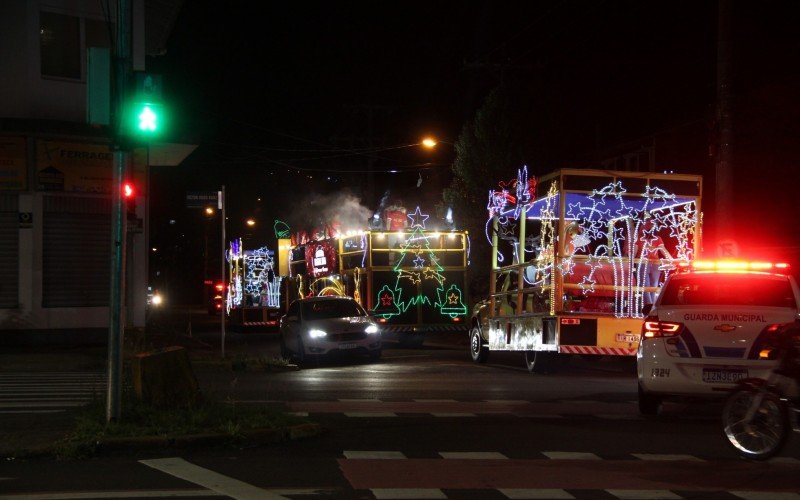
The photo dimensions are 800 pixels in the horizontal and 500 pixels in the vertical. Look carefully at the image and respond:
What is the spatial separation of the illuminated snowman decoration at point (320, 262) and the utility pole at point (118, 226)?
761 inches

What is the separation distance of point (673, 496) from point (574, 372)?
40.0 feet

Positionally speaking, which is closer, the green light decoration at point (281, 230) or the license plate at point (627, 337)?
the license plate at point (627, 337)

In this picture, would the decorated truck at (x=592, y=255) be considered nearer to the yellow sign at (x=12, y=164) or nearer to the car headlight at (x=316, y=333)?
the car headlight at (x=316, y=333)

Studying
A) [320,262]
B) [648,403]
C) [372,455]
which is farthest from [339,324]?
[372,455]

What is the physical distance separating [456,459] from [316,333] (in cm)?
1221

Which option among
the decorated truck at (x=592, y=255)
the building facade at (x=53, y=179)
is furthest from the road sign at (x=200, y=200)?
the decorated truck at (x=592, y=255)

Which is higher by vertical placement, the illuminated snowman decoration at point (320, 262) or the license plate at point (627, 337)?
the illuminated snowman decoration at point (320, 262)

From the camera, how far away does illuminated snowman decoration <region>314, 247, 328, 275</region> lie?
96.2 ft

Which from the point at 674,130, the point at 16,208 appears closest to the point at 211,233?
the point at 674,130

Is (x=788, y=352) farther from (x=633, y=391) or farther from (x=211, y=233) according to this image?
(x=211, y=233)

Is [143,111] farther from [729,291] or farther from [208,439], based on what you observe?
[729,291]

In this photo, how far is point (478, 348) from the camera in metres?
21.8

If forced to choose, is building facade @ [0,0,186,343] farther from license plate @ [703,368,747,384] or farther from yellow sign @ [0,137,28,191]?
license plate @ [703,368,747,384]

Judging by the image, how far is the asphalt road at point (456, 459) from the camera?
25.1 ft
